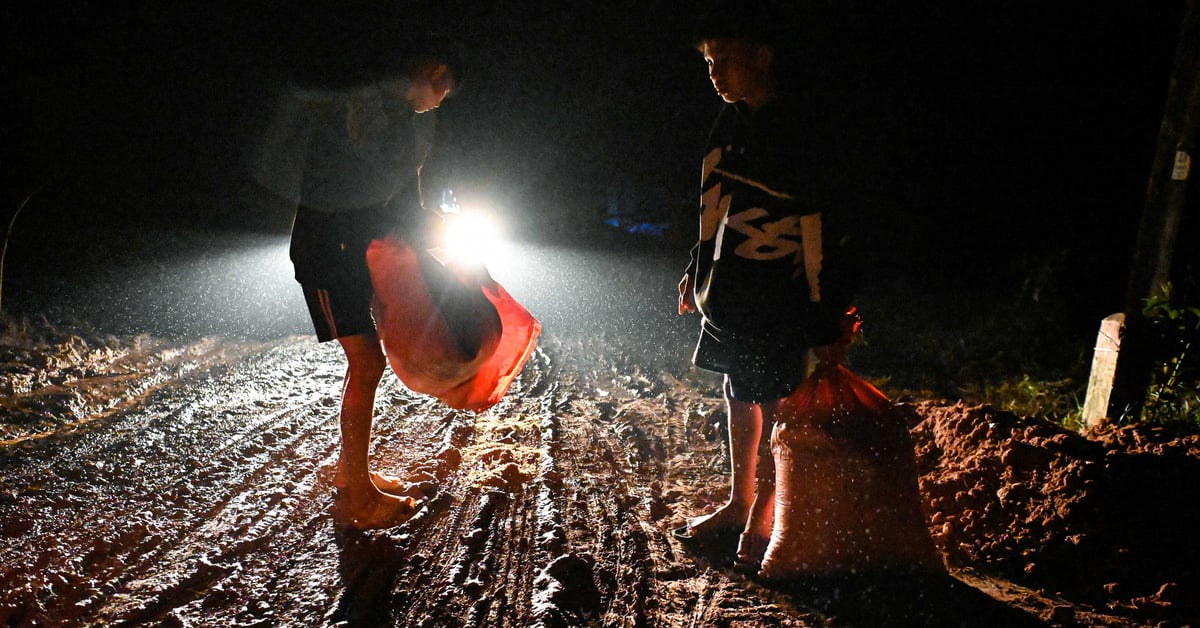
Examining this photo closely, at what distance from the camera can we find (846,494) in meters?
2.04

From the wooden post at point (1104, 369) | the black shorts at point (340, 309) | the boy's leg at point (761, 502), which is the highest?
the wooden post at point (1104, 369)

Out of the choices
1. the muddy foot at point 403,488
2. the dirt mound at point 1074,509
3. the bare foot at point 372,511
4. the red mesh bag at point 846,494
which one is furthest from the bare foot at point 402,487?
the dirt mound at point 1074,509

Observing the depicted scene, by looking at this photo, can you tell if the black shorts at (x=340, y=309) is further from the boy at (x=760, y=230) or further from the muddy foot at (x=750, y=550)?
the muddy foot at (x=750, y=550)

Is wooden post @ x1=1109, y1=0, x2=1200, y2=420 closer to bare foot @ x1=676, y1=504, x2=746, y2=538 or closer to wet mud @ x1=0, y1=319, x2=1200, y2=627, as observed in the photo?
wet mud @ x1=0, y1=319, x2=1200, y2=627

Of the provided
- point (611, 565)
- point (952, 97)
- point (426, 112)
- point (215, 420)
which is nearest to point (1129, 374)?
point (611, 565)

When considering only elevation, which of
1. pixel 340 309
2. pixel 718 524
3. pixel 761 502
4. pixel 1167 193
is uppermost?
pixel 1167 193

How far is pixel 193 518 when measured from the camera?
236cm

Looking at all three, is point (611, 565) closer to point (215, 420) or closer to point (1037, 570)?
point (1037, 570)

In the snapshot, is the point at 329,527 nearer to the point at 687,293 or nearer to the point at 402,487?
the point at 402,487

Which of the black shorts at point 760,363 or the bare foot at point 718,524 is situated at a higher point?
the black shorts at point 760,363

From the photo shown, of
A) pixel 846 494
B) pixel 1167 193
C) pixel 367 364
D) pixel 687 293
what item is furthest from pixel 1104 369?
pixel 367 364

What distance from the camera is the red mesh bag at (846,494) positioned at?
2018mm

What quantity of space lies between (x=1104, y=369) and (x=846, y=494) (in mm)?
2656

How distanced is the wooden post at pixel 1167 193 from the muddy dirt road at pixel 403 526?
1.49 m
